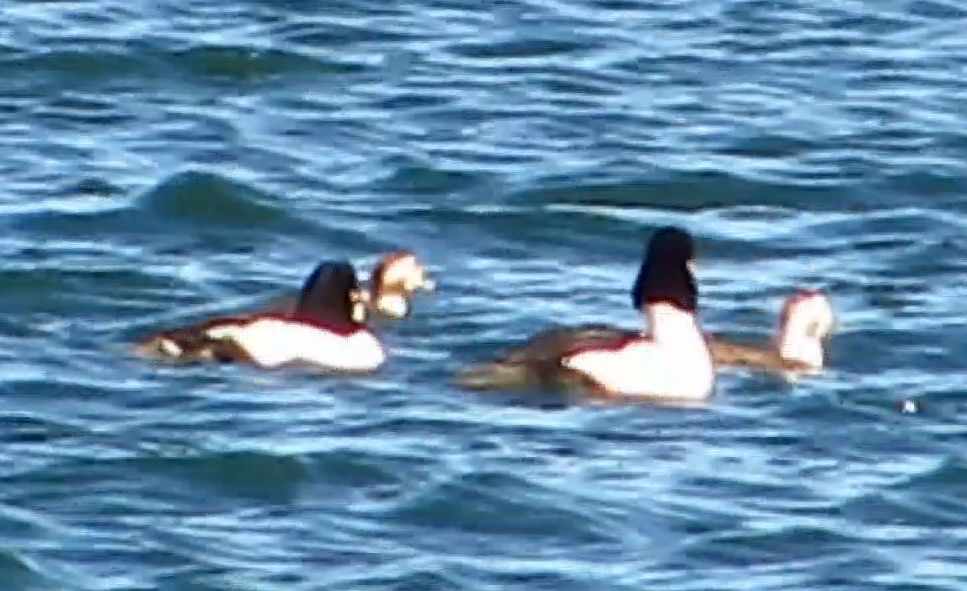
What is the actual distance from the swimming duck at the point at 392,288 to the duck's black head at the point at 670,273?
4.05 ft

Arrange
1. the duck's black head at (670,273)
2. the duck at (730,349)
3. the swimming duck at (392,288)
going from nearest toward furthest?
the duck at (730,349)
the duck's black head at (670,273)
the swimming duck at (392,288)

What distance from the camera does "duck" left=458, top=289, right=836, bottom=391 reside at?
69.7ft

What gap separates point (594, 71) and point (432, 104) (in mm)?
1511

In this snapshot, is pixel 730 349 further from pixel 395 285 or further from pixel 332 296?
pixel 332 296

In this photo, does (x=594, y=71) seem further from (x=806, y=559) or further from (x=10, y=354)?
(x=806, y=559)

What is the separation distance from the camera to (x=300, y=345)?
21.5 m

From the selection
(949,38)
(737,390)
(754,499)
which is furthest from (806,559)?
(949,38)

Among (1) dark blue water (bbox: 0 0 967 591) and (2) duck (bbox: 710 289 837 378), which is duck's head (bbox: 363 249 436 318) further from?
(2) duck (bbox: 710 289 837 378)

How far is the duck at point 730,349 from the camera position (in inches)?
836

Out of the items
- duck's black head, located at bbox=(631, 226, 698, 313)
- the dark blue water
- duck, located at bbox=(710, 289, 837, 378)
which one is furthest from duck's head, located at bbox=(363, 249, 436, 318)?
duck, located at bbox=(710, 289, 837, 378)

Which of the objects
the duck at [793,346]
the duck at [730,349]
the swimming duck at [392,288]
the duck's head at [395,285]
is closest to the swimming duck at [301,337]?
the swimming duck at [392,288]

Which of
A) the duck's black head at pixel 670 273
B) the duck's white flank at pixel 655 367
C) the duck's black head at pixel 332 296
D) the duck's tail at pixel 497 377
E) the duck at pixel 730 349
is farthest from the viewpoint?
the duck's black head at pixel 670 273

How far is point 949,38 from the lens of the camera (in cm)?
3028

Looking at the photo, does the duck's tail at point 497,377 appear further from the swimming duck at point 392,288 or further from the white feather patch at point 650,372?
the swimming duck at point 392,288
